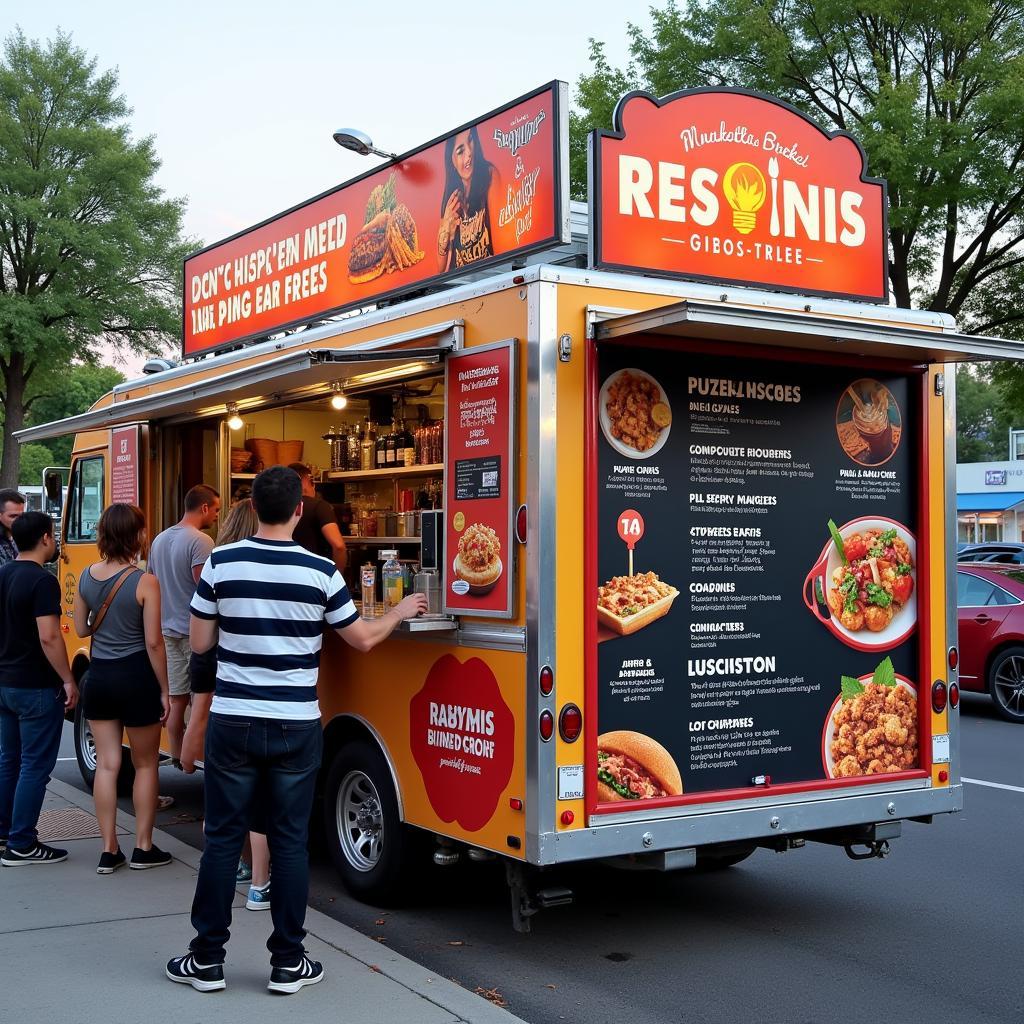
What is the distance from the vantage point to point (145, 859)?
659 cm

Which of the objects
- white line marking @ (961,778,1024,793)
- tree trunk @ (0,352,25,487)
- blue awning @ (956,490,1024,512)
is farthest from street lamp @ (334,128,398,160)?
blue awning @ (956,490,1024,512)

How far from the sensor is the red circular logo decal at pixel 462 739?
5180 mm

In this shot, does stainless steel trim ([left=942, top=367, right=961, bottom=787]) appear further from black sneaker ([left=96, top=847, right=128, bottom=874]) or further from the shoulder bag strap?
black sneaker ([left=96, top=847, right=128, bottom=874])

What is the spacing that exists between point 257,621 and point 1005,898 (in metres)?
4.36

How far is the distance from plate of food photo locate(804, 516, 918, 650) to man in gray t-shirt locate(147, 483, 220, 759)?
378 centimetres

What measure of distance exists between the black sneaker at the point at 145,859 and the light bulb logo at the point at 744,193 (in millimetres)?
4551

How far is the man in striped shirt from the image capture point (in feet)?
15.2

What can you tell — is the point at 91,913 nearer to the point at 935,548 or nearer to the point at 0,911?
the point at 0,911

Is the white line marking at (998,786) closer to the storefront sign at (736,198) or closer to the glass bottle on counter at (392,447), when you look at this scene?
the storefront sign at (736,198)

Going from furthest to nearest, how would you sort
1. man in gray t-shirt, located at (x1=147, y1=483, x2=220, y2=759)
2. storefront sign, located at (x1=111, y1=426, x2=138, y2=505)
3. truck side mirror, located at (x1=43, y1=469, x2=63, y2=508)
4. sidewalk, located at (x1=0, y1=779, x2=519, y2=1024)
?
truck side mirror, located at (x1=43, y1=469, x2=63, y2=508), storefront sign, located at (x1=111, y1=426, x2=138, y2=505), man in gray t-shirt, located at (x1=147, y1=483, x2=220, y2=759), sidewalk, located at (x1=0, y1=779, x2=519, y2=1024)

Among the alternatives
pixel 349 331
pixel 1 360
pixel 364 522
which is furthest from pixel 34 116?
pixel 349 331

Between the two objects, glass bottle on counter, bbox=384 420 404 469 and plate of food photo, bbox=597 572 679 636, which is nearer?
plate of food photo, bbox=597 572 679 636

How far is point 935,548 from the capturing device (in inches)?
242

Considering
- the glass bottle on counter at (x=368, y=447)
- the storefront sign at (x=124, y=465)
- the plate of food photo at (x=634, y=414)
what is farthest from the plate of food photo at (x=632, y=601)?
the storefront sign at (x=124, y=465)
